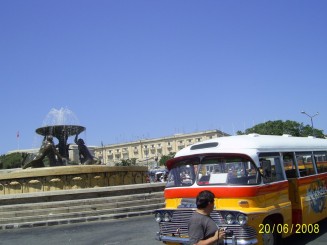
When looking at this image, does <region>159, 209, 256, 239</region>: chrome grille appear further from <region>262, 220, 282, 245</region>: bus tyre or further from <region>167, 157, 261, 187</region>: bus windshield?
<region>167, 157, 261, 187</region>: bus windshield

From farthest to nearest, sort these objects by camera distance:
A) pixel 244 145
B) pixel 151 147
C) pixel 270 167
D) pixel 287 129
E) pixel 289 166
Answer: pixel 151 147, pixel 287 129, pixel 289 166, pixel 270 167, pixel 244 145

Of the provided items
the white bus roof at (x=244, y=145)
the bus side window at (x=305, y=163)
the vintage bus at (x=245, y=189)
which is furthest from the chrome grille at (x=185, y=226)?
the bus side window at (x=305, y=163)

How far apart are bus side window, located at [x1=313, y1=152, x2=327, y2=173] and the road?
4.95 feet

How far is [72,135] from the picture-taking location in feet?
78.2

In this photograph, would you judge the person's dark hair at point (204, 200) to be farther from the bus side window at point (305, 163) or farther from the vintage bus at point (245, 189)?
the bus side window at point (305, 163)

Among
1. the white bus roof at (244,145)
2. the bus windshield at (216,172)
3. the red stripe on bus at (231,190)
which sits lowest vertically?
the red stripe on bus at (231,190)

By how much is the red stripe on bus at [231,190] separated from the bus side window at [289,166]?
47 centimetres

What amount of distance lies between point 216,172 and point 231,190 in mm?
572

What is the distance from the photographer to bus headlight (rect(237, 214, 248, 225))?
252 inches

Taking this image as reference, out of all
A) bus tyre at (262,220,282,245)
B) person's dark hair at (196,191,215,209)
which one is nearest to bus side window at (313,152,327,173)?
bus tyre at (262,220,282,245)

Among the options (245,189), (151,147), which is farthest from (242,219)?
(151,147)

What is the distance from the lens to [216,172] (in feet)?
24.5

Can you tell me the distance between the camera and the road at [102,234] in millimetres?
9135
